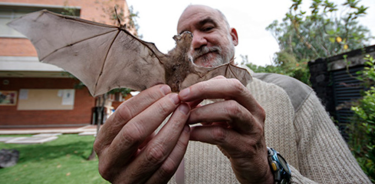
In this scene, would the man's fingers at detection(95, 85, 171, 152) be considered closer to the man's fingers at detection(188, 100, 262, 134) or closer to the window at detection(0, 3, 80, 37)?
the man's fingers at detection(188, 100, 262, 134)

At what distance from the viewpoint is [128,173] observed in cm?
95

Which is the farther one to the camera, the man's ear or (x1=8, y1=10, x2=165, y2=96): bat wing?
the man's ear

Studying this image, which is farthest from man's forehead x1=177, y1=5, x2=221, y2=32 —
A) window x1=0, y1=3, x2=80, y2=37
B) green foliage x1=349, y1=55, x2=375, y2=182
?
window x1=0, y1=3, x2=80, y2=37

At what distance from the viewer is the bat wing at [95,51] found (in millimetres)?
1207

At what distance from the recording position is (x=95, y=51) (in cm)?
132

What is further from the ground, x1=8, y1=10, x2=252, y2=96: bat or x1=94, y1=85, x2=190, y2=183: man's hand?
x1=8, y1=10, x2=252, y2=96: bat

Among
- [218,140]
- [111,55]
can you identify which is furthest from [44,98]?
[218,140]

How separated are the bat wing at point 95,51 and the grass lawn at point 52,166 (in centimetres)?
438

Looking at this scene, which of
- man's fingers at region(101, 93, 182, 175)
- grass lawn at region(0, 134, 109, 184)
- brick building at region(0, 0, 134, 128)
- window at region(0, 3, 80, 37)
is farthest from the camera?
brick building at region(0, 0, 134, 128)

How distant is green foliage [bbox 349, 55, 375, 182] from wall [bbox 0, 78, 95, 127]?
50.1ft

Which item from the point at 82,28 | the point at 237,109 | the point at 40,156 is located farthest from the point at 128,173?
the point at 40,156

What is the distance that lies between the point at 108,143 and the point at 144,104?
0.31m

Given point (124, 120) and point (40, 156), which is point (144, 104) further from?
point (40, 156)

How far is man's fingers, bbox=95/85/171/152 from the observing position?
38.2 inches
